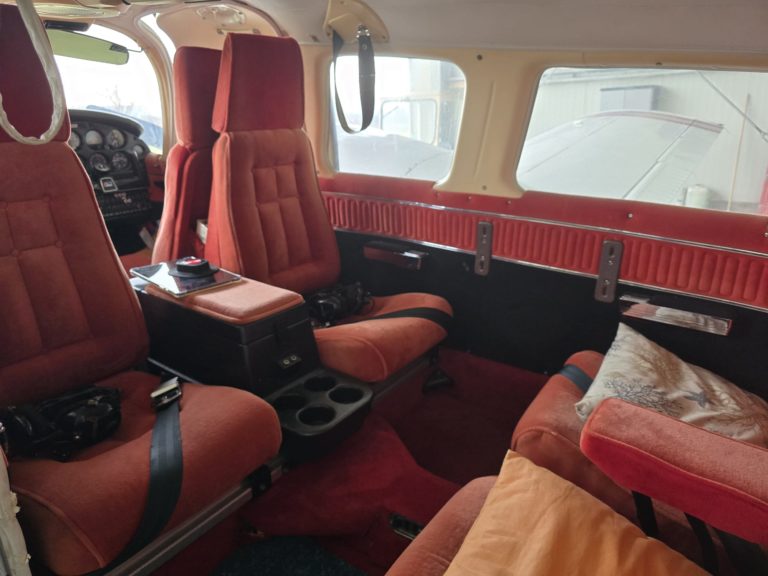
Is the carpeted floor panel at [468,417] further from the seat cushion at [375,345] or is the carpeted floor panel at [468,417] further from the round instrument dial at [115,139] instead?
the round instrument dial at [115,139]

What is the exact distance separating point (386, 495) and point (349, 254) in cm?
145

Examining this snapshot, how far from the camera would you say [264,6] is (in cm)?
242

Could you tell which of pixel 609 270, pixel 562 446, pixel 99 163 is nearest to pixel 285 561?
pixel 562 446

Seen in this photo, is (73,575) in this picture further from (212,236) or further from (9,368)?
(212,236)

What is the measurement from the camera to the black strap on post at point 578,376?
1774 millimetres

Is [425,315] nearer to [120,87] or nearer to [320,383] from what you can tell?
[320,383]

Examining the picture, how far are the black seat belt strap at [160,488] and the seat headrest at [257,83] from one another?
1337mm

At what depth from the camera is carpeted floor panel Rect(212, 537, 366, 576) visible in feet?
5.47

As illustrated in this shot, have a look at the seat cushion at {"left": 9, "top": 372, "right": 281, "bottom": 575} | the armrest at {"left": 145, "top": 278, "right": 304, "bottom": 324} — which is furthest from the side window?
the seat cushion at {"left": 9, "top": 372, "right": 281, "bottom": 575}

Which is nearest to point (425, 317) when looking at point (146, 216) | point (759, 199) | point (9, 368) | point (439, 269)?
point (439, 269)

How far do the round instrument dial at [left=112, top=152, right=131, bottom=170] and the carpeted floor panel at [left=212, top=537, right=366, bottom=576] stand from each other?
2.62m

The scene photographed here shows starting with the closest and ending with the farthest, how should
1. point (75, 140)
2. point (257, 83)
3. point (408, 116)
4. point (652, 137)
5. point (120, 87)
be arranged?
point (652, 137), point (257, 83), point (408, 116), point (75, 140), point (120, 87)

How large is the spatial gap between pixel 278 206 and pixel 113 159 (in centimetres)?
163

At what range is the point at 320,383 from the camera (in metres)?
1.97
